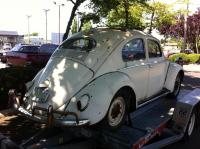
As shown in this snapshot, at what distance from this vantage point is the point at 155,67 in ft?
24.4

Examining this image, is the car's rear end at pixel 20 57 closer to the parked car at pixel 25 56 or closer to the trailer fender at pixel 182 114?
the parked car at pixel 25 56

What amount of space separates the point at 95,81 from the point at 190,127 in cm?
243

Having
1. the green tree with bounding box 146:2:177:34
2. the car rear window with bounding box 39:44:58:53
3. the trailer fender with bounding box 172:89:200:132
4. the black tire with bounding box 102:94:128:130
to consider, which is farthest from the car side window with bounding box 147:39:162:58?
the green tree with bounding box 146:2:177:34

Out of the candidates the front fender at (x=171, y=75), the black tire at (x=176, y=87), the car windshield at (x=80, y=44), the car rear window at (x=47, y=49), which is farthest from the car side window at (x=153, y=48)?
the car rear window at (x=47, y=49)

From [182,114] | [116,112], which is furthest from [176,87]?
[116,112]

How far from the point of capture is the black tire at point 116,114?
5.88m

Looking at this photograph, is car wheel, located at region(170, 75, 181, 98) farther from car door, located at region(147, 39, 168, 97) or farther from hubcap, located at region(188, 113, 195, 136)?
hubcap, located at region(188, 113, 195, 136)

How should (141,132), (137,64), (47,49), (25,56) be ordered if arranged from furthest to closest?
(47,49) < (25,56) < (137,64) < (141,132)

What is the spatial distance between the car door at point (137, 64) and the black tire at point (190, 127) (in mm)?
976

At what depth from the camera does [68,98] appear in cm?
582

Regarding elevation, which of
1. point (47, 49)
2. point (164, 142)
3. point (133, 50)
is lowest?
point (164, 142)

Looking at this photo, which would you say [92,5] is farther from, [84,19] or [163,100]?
[163,100]

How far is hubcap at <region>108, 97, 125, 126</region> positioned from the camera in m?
5.96

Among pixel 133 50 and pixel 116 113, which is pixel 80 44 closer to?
pixel 133 50
